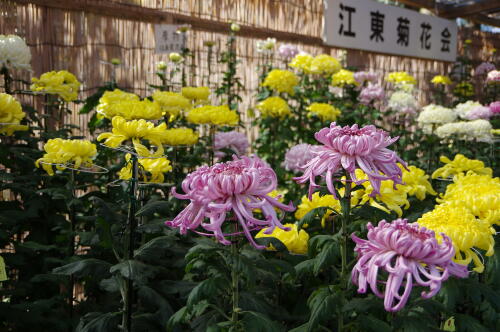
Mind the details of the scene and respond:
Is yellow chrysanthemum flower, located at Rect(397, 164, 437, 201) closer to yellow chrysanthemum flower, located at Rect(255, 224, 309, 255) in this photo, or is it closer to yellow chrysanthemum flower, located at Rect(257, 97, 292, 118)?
yellow chrysanthemum flower, located at Rect(255, 224, 309, 255)

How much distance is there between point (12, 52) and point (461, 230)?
6.19ft

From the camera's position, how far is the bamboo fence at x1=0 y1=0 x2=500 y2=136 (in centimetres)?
328

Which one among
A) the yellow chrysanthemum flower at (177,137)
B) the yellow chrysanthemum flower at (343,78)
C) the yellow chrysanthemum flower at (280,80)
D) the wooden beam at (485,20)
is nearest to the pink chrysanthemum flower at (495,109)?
the yellow chrysanthemum flower at (343,78)

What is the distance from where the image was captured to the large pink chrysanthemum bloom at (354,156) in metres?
1.05

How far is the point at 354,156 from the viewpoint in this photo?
1077 mm

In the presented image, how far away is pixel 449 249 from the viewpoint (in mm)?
800

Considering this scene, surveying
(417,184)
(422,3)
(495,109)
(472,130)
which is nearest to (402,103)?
(495,109)

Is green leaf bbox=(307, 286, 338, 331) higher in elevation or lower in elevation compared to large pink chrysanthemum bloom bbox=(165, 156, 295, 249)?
lower

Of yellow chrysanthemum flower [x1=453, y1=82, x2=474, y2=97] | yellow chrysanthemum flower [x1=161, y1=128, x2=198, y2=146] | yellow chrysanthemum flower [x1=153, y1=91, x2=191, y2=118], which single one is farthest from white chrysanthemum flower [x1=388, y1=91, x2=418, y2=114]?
yellow chrysanthemum flower [x1=453, y1=82, x2=474, y2=97]

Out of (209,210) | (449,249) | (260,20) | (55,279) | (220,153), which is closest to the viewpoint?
(449,249)

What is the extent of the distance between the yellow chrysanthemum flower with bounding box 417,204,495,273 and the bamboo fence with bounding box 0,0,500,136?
2.23 metres

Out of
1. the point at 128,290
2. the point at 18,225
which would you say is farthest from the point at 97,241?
the point at 18,225

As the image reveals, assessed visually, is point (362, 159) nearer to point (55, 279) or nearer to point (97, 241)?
point (97, 241)

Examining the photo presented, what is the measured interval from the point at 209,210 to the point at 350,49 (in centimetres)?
509
